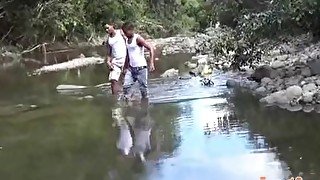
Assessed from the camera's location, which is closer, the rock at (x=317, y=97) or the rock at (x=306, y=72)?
the rock at (x=317, y=97)

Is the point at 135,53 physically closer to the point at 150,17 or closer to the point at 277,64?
the point at 277,64

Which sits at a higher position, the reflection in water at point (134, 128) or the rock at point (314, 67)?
the rock at point (314, 67)

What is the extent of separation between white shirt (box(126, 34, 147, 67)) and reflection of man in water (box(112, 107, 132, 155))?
3.08 ft

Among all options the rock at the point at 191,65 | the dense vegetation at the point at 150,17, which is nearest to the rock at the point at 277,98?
the dense vegetation at the point at 150,17

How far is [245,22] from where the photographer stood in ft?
40.6

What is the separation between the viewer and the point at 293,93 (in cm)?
1046

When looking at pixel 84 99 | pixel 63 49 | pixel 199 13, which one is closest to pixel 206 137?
pixel 84 99

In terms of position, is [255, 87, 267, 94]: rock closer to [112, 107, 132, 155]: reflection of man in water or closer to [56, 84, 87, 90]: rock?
[112, 107, 132, 155]: reflection of man in water

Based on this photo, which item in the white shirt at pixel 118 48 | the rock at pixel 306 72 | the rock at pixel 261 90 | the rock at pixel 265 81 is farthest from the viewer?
the rock at pixel 265 81

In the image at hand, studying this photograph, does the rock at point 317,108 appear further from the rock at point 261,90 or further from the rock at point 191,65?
the rock at point 191,65

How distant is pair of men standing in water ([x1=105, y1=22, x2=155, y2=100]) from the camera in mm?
11023

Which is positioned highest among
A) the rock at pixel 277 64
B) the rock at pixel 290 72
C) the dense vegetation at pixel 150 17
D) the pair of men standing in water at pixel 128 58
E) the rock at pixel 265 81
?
the dense vegetation at pixel 150 17

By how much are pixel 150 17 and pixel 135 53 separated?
25.9 meters

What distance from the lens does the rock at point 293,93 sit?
10.4 meters
